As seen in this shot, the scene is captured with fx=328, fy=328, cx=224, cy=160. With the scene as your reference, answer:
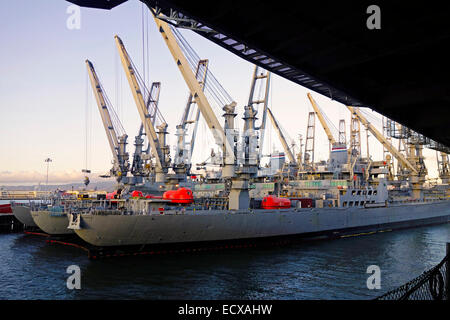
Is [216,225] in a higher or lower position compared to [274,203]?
lower

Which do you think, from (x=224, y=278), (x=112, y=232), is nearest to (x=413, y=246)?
(x=224, y=278)

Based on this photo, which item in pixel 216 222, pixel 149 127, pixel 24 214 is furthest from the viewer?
pixel 149 127

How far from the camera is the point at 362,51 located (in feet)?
38.0

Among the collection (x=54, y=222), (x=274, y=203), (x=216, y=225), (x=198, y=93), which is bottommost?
(x=54, y=222)

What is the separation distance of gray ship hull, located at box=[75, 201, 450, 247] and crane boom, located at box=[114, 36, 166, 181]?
1735 centimetres

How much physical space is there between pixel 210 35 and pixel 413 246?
36.7 metres

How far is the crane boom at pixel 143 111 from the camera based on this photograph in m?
48.3

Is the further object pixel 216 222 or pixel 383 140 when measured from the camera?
pixel 383 140

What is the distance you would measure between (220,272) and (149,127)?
107ft

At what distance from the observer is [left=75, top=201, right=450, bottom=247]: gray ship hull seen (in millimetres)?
29047

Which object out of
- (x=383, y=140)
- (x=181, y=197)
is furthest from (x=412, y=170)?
(x=181, y=197)

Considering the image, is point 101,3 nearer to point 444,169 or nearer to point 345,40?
point 345,40

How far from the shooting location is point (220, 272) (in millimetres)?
24984

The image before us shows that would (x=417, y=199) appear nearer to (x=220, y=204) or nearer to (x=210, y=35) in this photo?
(x=220, y=204)
